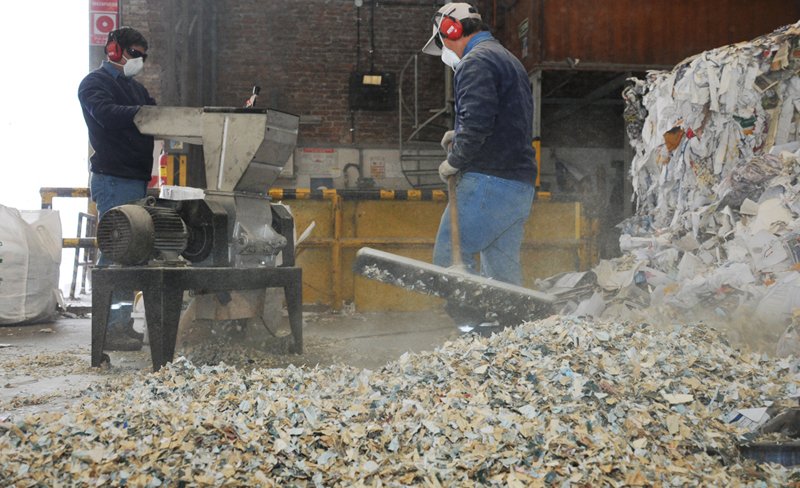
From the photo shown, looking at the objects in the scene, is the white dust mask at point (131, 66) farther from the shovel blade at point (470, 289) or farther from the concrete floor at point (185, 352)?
the shovel blade at point (470, 289)

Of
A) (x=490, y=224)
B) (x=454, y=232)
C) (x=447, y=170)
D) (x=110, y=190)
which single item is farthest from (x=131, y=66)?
(x=490, y=224)

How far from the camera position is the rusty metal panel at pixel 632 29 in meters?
7.70

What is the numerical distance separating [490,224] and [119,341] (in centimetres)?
235

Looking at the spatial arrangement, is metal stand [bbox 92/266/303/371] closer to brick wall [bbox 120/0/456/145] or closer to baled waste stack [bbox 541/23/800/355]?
baled waste stack [bbox 541/23/800/355]

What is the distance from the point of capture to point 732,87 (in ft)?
13.9

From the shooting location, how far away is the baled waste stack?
3334 millimetres

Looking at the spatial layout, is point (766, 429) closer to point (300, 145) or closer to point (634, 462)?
point (634, 462)

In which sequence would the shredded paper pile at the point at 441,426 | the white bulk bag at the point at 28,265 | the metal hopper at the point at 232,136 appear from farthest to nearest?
the white bulk bag at the point at 28,265
the metal hopper at the point at 232,136
the shredded paper pile at the point at 441,426

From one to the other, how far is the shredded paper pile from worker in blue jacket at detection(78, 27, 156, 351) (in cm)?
184

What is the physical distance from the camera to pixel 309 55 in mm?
10516

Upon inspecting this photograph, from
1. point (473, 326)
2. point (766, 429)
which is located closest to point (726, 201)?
point (473, 326)

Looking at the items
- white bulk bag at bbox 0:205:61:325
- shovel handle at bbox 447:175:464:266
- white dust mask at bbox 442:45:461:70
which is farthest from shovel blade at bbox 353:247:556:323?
white bulk bag at bbox 0:205:61:325

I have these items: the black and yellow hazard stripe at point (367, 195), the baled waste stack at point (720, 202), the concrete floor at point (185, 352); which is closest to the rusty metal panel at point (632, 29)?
the black and yellow hazard stripe at point (367, 195)

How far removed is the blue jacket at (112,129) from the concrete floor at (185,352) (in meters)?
1.12
